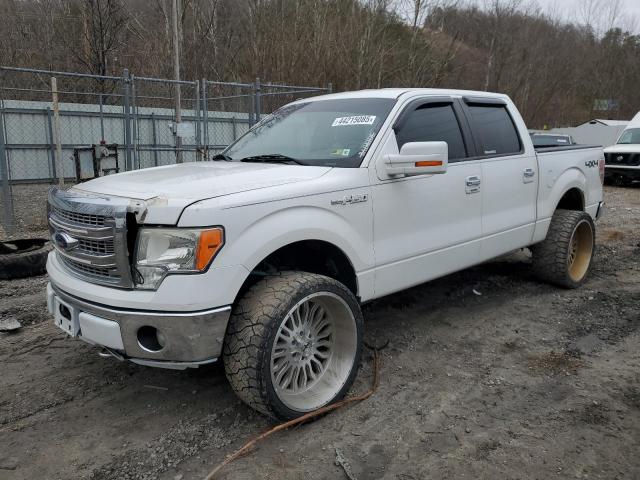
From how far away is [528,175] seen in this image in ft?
16.2

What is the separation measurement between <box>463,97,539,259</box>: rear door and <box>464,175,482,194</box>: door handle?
86 millimetres

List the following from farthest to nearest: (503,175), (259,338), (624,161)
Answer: (624,161)
(503,175)
(259,338)

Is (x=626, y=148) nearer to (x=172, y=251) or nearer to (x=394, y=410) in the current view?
(x=394, y=410)

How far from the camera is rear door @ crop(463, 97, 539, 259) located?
4516mm

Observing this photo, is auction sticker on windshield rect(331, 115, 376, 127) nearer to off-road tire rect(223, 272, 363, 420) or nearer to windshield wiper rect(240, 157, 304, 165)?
windshield wiper rect(240, 157, 304, 165)

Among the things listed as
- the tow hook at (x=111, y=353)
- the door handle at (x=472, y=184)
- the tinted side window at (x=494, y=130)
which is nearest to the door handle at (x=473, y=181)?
the door handle at (x=472, y=184)

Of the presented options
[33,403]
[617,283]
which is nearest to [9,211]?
[33,403]

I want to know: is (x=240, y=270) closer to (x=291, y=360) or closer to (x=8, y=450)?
(x=291, y=360)

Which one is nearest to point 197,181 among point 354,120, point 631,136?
point 354,120

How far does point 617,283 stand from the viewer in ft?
19.3

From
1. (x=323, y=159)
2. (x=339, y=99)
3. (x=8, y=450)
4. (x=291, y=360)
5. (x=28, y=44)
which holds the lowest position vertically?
(x=8, y=450)

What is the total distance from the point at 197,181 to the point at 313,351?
1.20 meters

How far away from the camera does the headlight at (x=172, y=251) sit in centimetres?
264

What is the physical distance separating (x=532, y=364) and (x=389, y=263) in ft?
4.35
